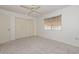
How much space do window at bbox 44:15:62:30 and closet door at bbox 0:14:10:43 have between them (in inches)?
121

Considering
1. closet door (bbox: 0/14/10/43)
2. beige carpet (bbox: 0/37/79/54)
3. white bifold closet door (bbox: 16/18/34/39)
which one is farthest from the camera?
white bifold closet door (bbox: 16/18/34/39)

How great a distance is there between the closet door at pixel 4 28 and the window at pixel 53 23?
10.1 ft

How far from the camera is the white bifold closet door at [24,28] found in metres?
6.35

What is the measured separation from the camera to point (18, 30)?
6344mm

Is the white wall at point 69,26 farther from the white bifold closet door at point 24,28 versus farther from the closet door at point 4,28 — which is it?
the closet door at point 4,28

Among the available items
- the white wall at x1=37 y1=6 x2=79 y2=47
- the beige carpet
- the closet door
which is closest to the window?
the white wall at x1=37 y1=6 x2=79 y2=47

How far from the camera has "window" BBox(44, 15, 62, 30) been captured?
5348 mm

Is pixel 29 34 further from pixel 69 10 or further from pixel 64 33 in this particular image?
pixel 69 10

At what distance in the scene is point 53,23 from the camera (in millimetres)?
5949

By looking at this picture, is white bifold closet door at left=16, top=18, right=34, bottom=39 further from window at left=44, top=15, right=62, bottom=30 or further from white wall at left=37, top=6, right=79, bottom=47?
white wall at left=37, top=6, right=79, bottom=47

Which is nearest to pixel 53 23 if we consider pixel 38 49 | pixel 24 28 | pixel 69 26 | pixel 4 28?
pixel 69 26

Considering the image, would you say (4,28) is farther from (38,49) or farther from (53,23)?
(53,23)

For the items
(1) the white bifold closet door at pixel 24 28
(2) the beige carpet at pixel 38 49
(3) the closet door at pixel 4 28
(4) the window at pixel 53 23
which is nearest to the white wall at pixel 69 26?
(4) the window at pixel 53 23

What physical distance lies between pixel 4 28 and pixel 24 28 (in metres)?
2.40
